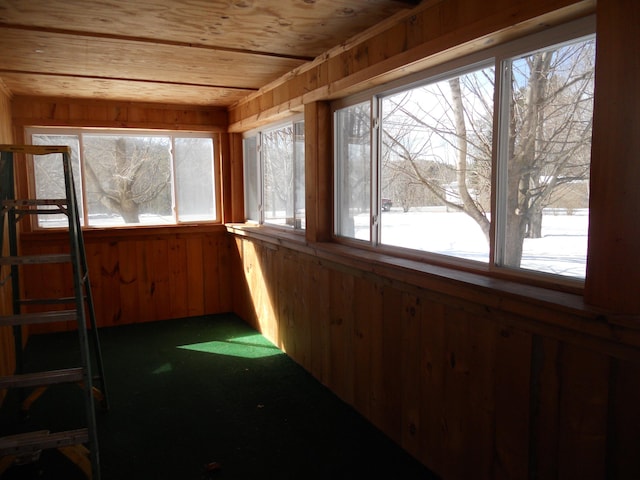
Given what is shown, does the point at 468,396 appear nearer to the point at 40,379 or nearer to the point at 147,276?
the point at 40,379

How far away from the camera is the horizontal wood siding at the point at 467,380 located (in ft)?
4.80

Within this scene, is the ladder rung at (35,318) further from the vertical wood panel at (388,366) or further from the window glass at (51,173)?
the window glass at (51,173)

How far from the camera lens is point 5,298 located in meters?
3.28

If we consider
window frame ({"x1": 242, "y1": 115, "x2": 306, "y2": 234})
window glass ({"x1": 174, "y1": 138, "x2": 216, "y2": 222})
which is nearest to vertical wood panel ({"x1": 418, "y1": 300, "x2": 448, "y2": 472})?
window frame ({"x1": 242, "y1": 115, "x2": 306, "y2": 234})

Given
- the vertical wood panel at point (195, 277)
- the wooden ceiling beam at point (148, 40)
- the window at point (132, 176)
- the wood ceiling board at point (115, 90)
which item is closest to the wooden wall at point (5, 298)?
the wood ceiling board at point (115, 90)

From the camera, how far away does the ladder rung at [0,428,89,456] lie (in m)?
1.94

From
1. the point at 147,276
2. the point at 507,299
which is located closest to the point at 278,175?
the point at 147,276

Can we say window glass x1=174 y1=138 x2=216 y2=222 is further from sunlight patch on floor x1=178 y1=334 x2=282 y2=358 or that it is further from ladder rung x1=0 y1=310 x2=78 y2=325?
ladder rung x1=0 y1=310 x2=78 y2=325

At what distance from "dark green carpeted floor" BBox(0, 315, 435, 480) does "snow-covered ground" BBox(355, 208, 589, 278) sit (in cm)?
Answer: 109

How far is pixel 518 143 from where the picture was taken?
1840mm

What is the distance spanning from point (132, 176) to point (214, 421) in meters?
3.00

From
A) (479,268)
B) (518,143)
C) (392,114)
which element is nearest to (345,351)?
(479,268)

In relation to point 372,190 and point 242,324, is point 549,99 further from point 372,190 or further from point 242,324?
point 242,324

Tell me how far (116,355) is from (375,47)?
322 cm
